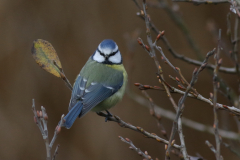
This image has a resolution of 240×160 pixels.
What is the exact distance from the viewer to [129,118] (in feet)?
15.9

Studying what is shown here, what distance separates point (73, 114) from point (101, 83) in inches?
24.2

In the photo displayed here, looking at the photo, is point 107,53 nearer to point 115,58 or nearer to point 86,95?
point 115,58

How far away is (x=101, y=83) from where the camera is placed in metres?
3.28

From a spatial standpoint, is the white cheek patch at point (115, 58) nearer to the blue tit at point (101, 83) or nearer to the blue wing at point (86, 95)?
the blue tit at point (101, 83)

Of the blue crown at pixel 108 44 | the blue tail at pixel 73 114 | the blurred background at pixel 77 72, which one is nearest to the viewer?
the blue tail at pixel 73 114

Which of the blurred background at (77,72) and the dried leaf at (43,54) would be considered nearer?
the dried leaf at (43,54)

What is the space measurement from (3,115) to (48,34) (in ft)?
4.97

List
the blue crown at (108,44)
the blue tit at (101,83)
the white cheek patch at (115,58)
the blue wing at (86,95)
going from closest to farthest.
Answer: the blue wing at (86,95), the blue tit at (101,83), the blue crown at (108,44), the white cheek patch at (115,58)

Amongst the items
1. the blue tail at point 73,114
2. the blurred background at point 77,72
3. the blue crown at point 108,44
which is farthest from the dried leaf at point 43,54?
the blurred background at point 77,72

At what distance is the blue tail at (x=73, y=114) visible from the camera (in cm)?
265

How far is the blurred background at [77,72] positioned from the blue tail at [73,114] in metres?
1.90

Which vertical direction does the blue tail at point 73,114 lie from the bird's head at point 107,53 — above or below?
below

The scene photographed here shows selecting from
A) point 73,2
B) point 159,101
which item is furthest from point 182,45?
point 73,2

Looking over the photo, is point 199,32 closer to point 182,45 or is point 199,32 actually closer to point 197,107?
point 182,45
